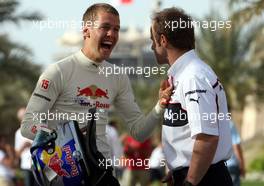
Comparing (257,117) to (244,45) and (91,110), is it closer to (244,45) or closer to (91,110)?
(244,45)

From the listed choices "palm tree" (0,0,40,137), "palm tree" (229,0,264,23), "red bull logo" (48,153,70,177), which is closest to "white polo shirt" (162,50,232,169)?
"red bull logo" (48,153,70,177)

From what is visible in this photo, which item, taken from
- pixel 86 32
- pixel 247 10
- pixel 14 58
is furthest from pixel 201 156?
pixel 14 58

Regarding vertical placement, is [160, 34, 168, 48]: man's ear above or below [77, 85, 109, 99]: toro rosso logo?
above

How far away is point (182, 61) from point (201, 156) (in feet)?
2.19

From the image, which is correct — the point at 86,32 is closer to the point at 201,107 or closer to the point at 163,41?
the point at 163,41

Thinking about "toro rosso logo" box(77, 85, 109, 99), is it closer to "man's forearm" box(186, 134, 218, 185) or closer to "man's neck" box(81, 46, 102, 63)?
"man's neck" box(81, 46, 102, 63)

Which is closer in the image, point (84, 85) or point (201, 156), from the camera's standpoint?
point (201, 156)

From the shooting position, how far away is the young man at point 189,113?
5.20 metres

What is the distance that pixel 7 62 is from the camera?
26484 mm

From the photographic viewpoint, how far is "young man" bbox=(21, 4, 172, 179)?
599 cm

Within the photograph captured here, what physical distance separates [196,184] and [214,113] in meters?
0.44

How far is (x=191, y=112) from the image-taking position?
5223 millimetres

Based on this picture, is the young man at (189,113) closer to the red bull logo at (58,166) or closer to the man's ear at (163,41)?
the man's ear at (163,41)

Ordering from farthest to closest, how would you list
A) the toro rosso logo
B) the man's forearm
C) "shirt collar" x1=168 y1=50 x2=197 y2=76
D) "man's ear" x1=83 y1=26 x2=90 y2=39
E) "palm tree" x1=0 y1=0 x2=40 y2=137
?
"palm tree" x1=0 y1=0 x2=40 y2=137 < "man's ear" x1=83 y1=26 x2=90 y2=39 < the toro rosso logo < "shirt collar" x1=168 y1=50 x2=197 y2=76 < the man's forearm
